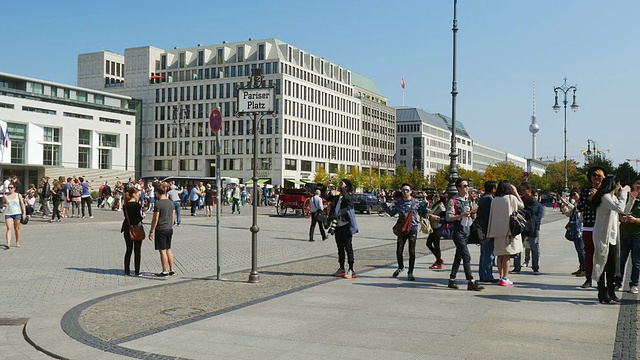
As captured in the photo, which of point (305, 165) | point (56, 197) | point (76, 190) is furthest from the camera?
point (305, 165)

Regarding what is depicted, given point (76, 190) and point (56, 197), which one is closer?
point (56, 197)

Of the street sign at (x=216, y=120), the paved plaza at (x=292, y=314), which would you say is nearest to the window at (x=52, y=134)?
the paved plaza at (x=292, y=314)

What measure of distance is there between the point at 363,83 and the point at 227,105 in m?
40.2

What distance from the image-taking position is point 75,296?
28.7 ft

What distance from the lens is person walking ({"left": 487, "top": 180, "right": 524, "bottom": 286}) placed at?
9.95 m

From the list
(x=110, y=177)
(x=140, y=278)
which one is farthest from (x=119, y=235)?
(x=110, y=177)

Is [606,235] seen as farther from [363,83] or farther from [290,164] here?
[363,83]

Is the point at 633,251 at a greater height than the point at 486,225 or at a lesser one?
lesser

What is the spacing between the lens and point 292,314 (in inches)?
297

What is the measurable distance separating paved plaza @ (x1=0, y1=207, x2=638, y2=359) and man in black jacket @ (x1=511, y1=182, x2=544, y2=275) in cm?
25

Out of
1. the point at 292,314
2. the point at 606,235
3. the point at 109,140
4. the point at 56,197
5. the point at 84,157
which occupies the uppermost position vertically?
the point at 109,140

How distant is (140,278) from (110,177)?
77681mm

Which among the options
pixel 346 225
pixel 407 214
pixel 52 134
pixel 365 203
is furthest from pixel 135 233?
pixel 52 134

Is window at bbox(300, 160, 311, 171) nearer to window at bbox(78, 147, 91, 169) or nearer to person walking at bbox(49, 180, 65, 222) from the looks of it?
window at bbox(78, 147, 91, 169)
